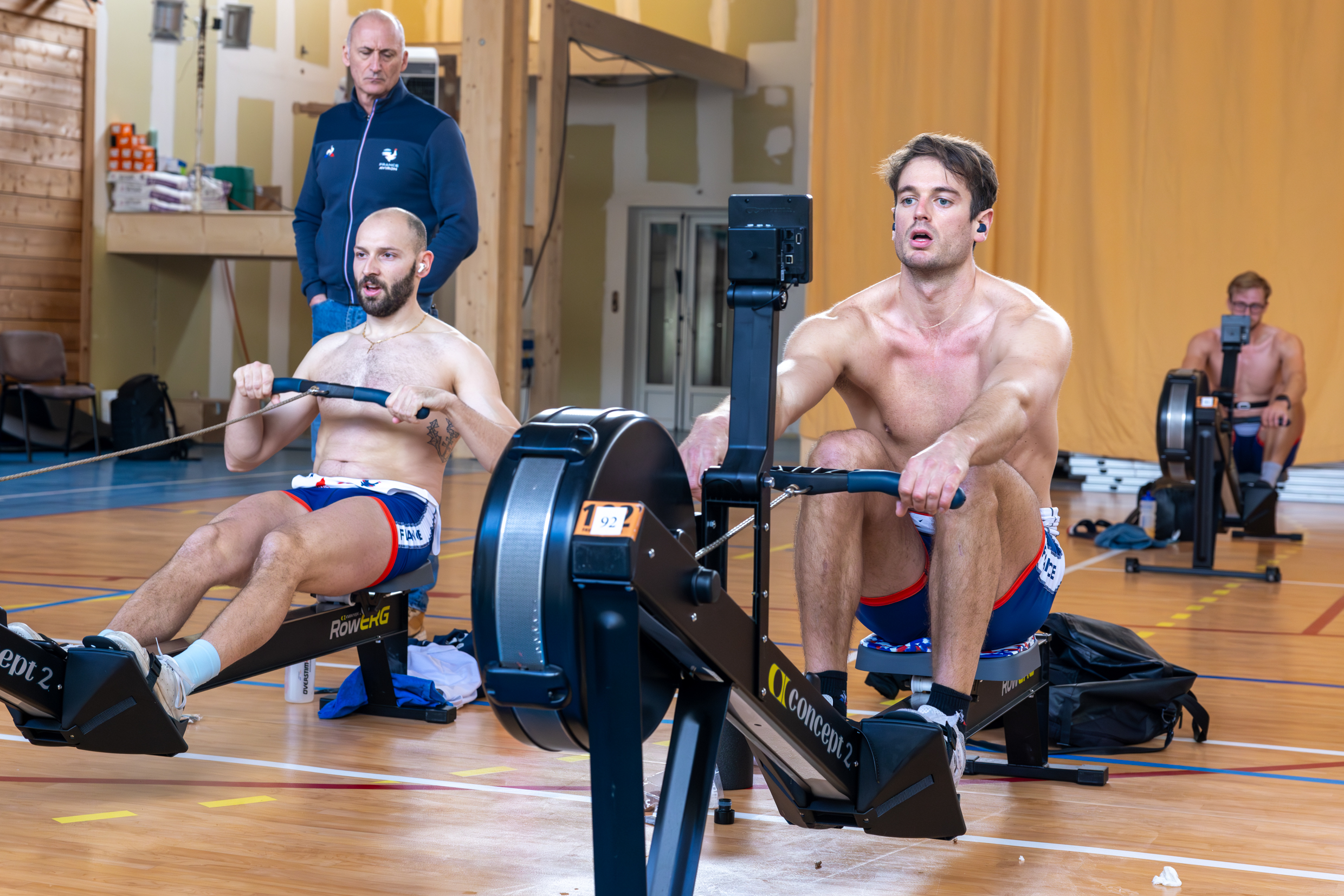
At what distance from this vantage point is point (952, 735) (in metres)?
2.18

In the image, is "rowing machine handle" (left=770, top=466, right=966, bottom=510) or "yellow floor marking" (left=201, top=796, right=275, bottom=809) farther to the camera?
"yellow floor marking" (left=201, top=796, right=275, bottom=809)

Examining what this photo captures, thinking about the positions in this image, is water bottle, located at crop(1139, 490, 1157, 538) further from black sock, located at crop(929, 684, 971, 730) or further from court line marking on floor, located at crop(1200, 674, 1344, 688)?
black sock, located at crop(929, 684, 971, 730)

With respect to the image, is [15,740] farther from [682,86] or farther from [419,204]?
[682,86]

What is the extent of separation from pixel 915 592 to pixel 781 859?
1.72 ft

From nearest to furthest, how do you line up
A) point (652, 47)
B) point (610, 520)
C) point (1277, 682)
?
point (610, 520) < point (1277, 682) < point (652, 47)

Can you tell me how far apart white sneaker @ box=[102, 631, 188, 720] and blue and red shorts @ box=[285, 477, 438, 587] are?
0.62 metres

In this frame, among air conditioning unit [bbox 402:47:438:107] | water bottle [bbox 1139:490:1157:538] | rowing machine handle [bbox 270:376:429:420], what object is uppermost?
air conditioning unit [bbox 402:47:438:107]

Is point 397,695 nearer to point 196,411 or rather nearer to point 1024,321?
point 1024,321

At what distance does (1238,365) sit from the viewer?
749 centimetres

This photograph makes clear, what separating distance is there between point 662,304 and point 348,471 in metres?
10.9

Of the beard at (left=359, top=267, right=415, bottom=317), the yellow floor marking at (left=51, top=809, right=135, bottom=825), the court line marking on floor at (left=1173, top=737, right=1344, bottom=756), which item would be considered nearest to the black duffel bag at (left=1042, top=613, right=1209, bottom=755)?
the court line marking on floor at (left=1173, top=737, right=1344, bottom=756)

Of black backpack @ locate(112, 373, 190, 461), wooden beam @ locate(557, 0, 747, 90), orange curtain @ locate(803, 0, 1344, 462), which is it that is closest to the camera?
orange curtain @ locate(803, 0, 1344, 462)

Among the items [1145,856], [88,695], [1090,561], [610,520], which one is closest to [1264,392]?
[1090,561]

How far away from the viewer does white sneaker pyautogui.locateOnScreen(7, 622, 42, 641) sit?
2.28m
